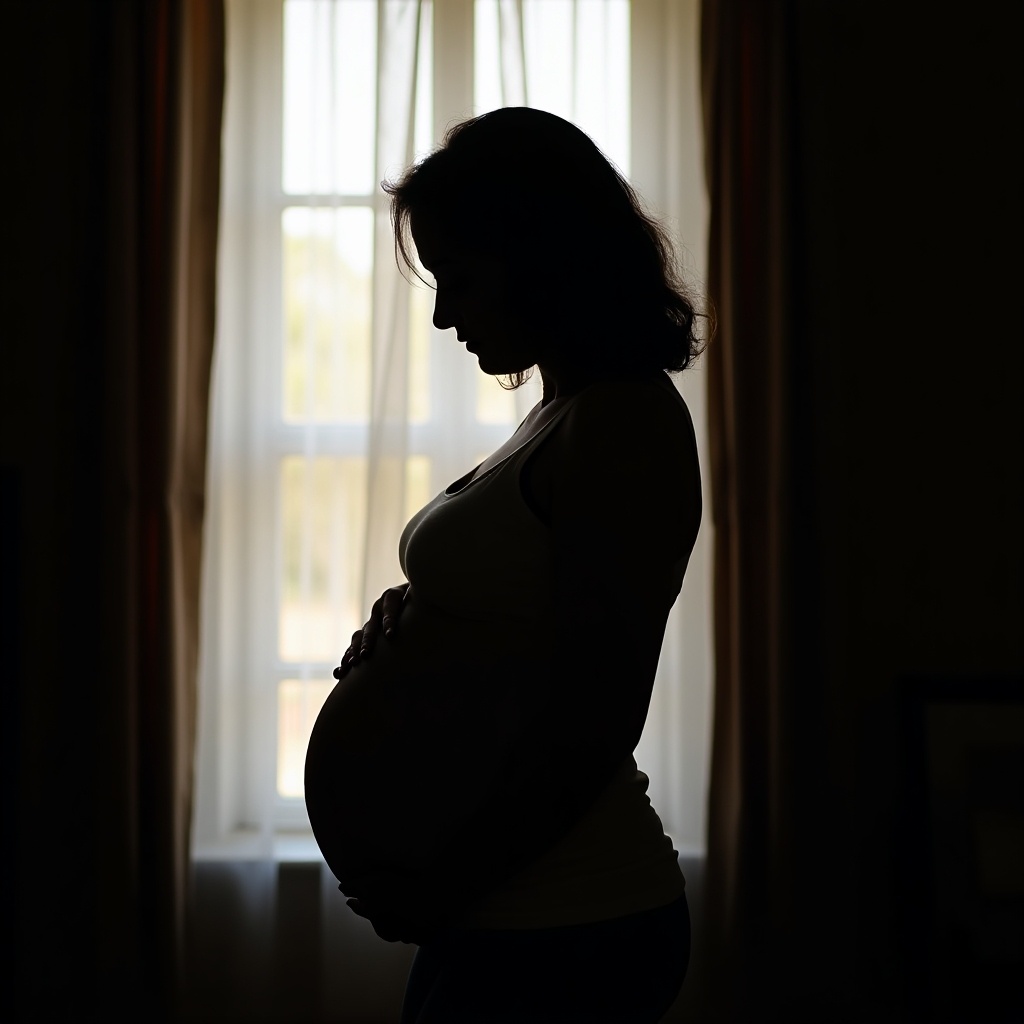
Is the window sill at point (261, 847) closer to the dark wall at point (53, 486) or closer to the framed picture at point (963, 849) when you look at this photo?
the dark wall at point (53, 486)

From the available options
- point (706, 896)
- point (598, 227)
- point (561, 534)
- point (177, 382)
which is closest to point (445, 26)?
point (177, 382)

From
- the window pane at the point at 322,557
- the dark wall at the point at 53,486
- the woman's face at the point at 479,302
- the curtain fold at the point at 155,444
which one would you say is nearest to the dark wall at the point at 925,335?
the window pane at the point at 322,557

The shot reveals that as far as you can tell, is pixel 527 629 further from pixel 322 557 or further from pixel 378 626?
pixel 322 557

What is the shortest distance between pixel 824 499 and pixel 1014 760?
0.65 meters

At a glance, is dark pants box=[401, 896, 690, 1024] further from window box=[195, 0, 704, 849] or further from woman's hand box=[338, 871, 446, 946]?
window box=[195, 0, 704, 849]

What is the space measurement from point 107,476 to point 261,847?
33.5 inches

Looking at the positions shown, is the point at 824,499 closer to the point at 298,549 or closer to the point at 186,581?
the point at 298,549

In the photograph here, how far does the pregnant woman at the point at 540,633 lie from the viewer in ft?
2.07

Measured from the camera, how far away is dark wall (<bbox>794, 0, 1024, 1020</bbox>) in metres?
2.08

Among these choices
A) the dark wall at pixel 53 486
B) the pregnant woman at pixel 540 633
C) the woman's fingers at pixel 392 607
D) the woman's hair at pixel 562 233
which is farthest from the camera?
the dark wall at pixel 53 486

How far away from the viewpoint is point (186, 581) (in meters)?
2.01

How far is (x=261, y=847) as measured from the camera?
6.67ft

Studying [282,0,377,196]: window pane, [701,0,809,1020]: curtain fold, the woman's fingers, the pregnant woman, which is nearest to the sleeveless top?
the pregnant woman

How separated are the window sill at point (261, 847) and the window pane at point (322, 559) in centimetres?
39
